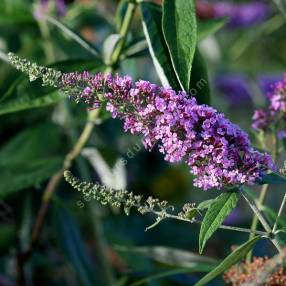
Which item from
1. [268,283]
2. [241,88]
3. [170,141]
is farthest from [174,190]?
[170,141]

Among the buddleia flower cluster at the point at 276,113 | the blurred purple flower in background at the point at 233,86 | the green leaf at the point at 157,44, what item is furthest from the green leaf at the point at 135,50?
the blurred purple flower in background at the point at 233,86

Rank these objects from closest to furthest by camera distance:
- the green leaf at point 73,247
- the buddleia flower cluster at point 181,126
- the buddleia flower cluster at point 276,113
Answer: the buddleia flower cluster at point 181,126 → the buddleia flower cluster at point 276,113 → the green leaf at point 73,247

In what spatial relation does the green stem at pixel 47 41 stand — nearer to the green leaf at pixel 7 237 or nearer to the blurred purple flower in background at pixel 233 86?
the green leaf at pixel 7 237

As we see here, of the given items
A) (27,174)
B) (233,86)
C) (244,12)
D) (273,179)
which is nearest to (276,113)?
(273,179)

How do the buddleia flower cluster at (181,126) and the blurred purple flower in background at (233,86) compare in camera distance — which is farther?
the blurred purple flower in background at (233,86)

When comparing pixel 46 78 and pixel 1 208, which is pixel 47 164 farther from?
pixel 46 78

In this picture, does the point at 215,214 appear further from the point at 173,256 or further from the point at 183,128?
the point at 173,256

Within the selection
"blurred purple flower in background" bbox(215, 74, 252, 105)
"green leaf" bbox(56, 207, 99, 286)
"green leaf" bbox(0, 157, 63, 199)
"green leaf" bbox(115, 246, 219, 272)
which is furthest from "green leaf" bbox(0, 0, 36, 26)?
"blurred purple flower in background" bbox(215, 74, 252, 105)
